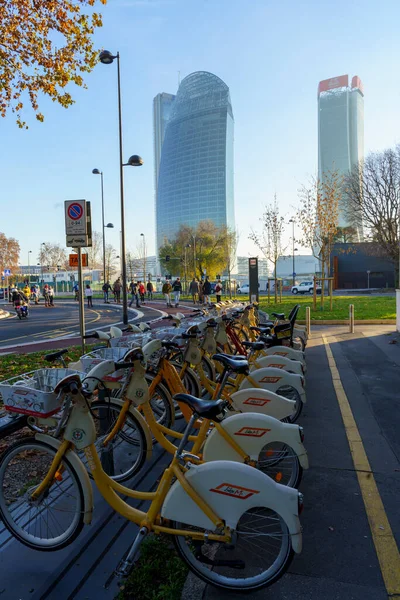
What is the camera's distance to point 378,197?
42.7 metres

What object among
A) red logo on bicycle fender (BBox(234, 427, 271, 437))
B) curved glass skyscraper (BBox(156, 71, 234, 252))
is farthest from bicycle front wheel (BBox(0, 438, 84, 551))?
curved glass skyscraper (BBox(156, 71, 234, 252))

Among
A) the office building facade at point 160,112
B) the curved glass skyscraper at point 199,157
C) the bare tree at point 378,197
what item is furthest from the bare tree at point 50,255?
the office building facade at point 160,112

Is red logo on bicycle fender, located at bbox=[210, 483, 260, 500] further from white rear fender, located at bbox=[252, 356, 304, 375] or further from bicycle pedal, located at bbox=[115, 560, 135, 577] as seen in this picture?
white rear fender, located at bbox=[252, 356, 304, 375]

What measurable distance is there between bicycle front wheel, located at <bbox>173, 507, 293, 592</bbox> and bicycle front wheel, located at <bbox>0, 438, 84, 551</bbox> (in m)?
0.73

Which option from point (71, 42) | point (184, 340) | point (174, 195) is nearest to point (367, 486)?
point (184, 340)

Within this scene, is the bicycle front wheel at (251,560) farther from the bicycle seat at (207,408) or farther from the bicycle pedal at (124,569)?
the bicycle seat at (207,408)

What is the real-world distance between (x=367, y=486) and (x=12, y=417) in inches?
107

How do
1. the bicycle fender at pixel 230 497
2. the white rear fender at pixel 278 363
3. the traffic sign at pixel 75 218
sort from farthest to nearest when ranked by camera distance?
the traffic sign at pixel 75 218
the white rear fender at pixel 278 363
the bicycle fender at pixel 230 497

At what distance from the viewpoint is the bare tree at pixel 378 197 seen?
41.5 meters

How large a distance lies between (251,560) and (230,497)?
1.94 feet

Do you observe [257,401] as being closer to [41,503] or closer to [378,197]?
[41,503]

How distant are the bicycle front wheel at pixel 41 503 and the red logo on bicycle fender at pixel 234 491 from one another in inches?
36.1

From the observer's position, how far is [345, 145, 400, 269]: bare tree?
4153cm

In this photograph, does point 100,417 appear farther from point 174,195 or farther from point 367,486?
point 174,195
